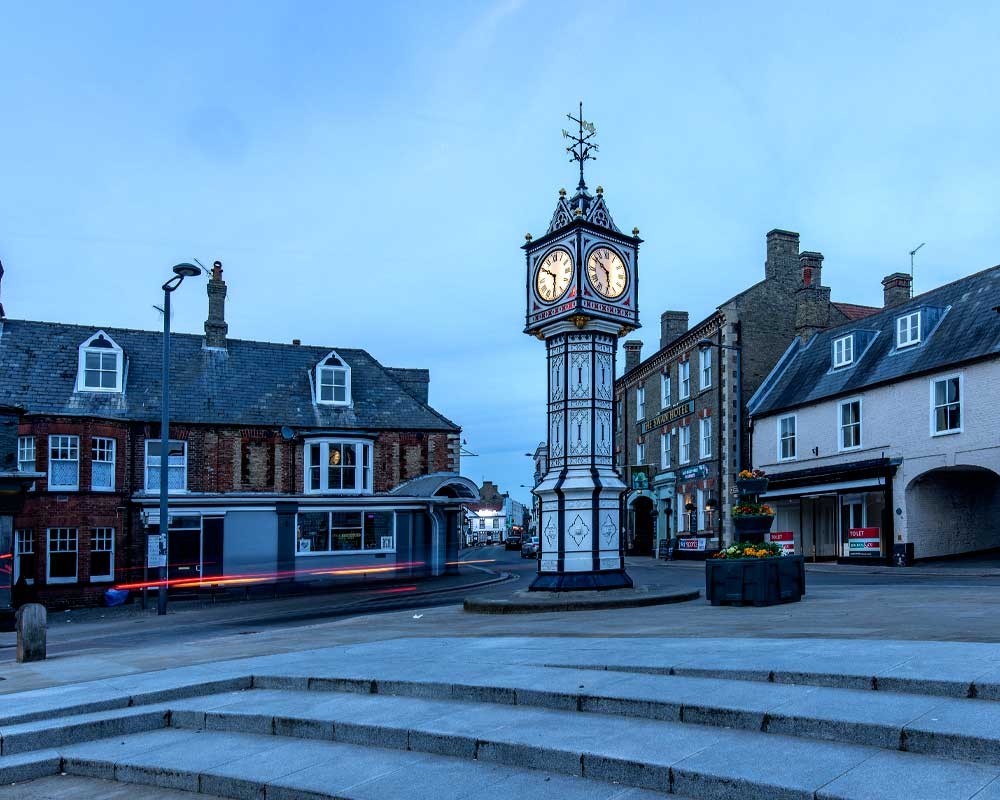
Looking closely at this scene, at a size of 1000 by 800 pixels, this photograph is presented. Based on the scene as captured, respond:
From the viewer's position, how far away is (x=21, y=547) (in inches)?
1147

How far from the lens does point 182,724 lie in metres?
8.65

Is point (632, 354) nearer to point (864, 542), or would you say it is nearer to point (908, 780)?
point (864, 542)

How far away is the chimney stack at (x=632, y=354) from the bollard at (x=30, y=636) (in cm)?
4262

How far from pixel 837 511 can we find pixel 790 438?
3327mm

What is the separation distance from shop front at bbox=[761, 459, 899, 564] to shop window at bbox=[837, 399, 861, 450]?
0.97 m

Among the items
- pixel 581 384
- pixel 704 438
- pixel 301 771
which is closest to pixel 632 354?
pixel 704 438

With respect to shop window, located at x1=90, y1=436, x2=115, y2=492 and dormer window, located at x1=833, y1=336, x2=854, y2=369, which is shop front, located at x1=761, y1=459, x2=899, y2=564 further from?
shop window, located at x1=90, y1=436, x2=115, y2=492

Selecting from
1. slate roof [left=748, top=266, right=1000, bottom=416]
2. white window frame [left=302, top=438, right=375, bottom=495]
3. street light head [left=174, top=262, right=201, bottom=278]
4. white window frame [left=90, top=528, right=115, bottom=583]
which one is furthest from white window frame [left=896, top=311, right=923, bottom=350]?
white window frame [left=90, top=528, right=115, bottom=583]

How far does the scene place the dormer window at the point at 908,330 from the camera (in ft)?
99.3

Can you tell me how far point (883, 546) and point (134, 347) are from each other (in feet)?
90.5

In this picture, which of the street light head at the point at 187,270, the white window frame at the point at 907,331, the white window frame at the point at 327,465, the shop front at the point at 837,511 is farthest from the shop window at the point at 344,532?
the white window frame at the point at 907,331

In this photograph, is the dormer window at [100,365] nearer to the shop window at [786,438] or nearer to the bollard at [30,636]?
the bollard at [30,636]

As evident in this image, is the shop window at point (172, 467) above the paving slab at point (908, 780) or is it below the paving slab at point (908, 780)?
above

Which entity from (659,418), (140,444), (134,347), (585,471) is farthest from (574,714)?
(659,418)
